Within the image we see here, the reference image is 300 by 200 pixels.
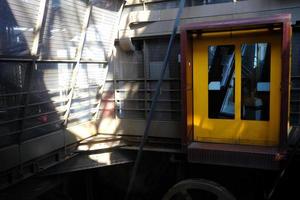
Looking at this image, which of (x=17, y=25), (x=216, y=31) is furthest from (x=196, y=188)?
(x=17, y=25)

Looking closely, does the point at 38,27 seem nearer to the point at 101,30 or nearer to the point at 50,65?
the point at 50,65

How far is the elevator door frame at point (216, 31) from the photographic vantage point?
4.52m

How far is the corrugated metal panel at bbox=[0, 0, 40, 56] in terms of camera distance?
377 centimetres

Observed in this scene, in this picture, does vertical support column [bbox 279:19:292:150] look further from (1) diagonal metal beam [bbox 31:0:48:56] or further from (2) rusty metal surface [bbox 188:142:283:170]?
(1) diagonal metal beam [bbox 31:0:48:56]

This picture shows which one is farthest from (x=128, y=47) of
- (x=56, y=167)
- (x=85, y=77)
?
(x=56, y=167)

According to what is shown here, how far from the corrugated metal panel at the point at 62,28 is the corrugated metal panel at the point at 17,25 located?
0.83 ft

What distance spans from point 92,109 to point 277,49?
3.65 metres

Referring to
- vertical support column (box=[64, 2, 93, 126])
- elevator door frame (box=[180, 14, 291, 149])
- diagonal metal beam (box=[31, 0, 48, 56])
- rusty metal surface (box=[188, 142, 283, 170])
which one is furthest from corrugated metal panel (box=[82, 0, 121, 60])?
rusty metal surface (box=[188, 142, 283, 170])

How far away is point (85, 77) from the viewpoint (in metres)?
5.80

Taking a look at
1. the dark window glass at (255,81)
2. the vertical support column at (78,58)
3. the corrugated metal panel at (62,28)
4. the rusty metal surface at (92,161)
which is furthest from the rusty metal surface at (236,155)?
the corrugated metal panel at (62,28)

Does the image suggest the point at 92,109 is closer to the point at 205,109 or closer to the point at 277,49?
the point at 205,109

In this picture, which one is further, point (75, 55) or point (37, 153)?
point (75, 55)

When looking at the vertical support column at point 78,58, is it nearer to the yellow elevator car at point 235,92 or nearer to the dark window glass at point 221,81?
the yellow elevator car at point 235,92

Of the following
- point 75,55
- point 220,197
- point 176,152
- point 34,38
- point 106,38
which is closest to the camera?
point 34,38
